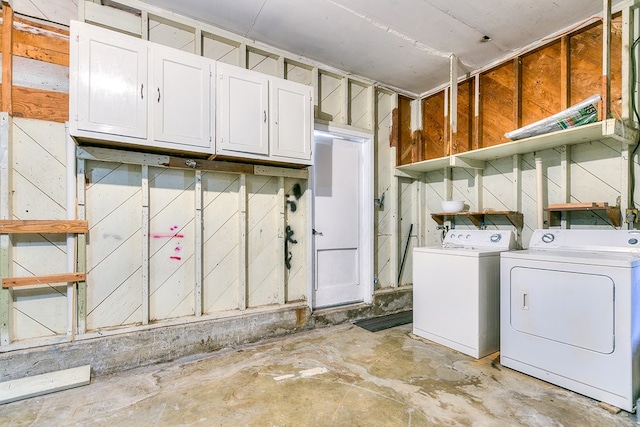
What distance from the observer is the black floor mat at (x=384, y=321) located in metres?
3.25

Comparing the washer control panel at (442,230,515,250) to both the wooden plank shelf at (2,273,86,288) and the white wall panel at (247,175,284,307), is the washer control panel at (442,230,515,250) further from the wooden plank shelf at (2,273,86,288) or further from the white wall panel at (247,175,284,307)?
the wooden plank shelf at (2,273,86,288)

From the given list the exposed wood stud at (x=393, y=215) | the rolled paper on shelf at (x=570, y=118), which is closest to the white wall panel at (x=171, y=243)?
the exposed wood stud at (x=393, y=215)

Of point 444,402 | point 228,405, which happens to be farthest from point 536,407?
point 228,405

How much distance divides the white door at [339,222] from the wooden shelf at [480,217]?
37.3 inches

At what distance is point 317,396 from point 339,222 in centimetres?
192

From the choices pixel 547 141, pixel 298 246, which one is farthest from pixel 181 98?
pixel 547 141

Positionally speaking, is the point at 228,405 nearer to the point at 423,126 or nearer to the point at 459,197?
the point at 459,197

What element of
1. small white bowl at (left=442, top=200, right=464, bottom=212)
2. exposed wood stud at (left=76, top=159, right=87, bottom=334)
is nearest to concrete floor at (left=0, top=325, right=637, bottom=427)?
exposed wood stud at (left=76, top=159, right=87, bottom=334)

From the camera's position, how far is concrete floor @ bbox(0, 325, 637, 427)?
5.69 feet

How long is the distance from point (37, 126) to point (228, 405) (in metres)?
2.33

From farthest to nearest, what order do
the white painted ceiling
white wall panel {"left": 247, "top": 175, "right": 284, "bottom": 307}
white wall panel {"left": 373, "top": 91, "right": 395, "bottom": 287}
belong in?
white wall panel {"left": 373, "top": 91, "right": 395, "bottom": 287}, white wall panel {"left": 247, "top": 175, "right": 284, "bottom": 307}, the white painted ceiling

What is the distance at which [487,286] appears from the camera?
8.39ft

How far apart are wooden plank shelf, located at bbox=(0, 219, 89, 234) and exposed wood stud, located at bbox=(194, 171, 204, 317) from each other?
2.53ft

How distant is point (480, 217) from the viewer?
3.42 metres
